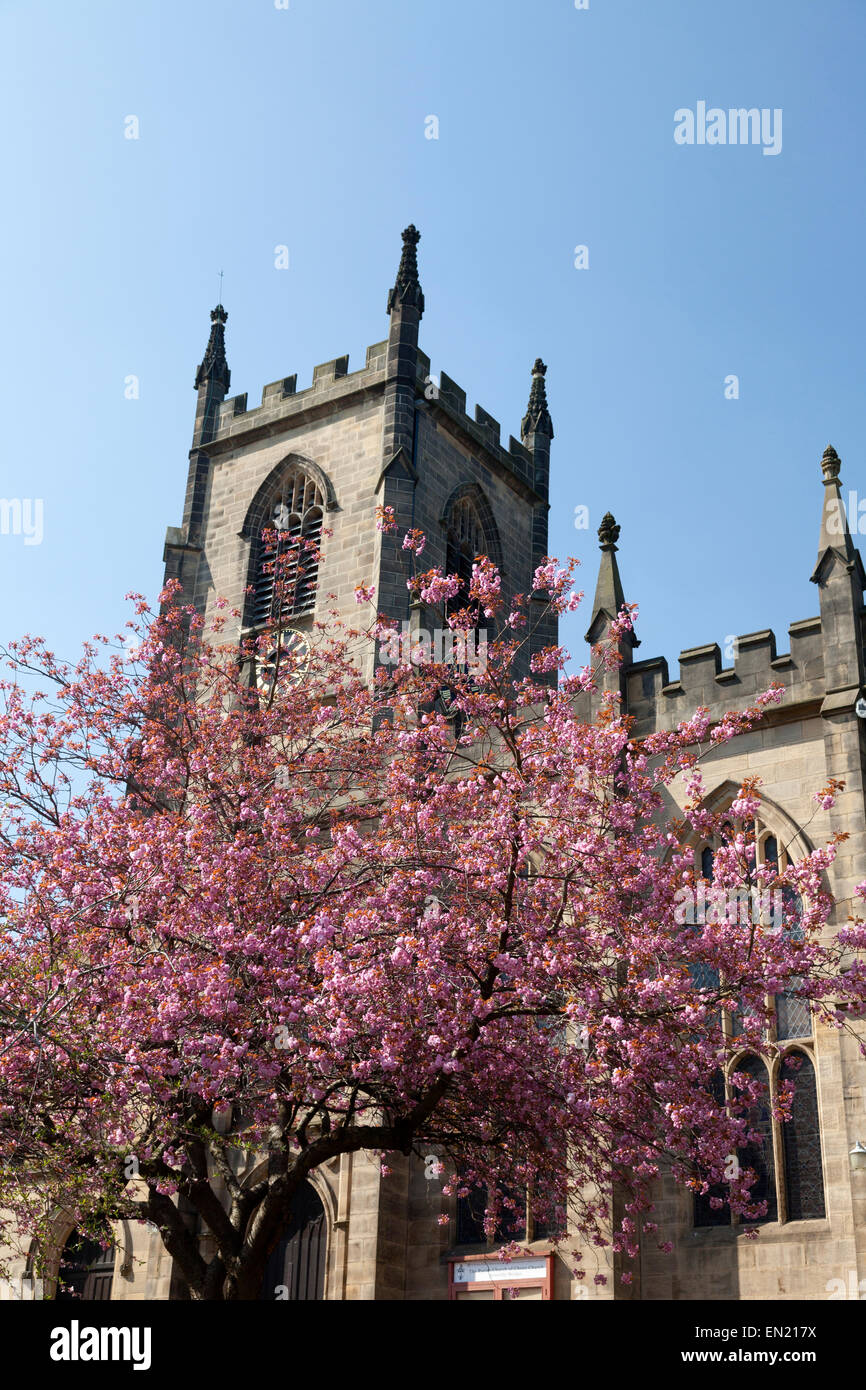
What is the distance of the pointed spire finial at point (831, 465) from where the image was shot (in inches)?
782

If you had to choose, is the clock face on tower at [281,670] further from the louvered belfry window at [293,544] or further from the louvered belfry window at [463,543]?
the louvered belfry window at [463,543]

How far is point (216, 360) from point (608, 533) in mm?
14767

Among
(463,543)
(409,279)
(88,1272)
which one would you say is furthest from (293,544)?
(88,1272)

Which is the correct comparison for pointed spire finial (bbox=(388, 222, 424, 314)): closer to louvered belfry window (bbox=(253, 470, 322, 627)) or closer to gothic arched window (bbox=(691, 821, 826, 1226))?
louvered belfry window (bbox=(253, 470, 322, 627))

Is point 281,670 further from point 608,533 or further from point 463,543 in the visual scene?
point 463,543

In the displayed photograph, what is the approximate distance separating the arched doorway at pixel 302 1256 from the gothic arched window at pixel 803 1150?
6.67m

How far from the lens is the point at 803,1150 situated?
1680 centimetres

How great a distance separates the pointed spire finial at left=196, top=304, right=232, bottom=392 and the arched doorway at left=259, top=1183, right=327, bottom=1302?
A: 1940 cm

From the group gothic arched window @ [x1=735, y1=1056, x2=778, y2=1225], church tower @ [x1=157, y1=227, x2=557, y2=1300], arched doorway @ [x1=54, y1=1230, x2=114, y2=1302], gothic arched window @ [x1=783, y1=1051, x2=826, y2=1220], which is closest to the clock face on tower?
church tower @ [x1=157, y1=227, x2=557, y2=1300]

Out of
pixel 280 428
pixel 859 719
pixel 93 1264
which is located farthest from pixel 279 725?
pixel 280 428

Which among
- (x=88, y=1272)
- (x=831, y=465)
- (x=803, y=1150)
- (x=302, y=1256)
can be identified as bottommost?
(x=88, y=1272)

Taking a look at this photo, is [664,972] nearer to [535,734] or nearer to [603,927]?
[603,927]

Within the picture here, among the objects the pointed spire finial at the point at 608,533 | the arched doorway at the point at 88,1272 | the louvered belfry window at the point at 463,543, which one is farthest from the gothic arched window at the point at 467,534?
the arched doorway at the point at 88,1272

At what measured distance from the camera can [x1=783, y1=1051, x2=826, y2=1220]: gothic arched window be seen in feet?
54.3
